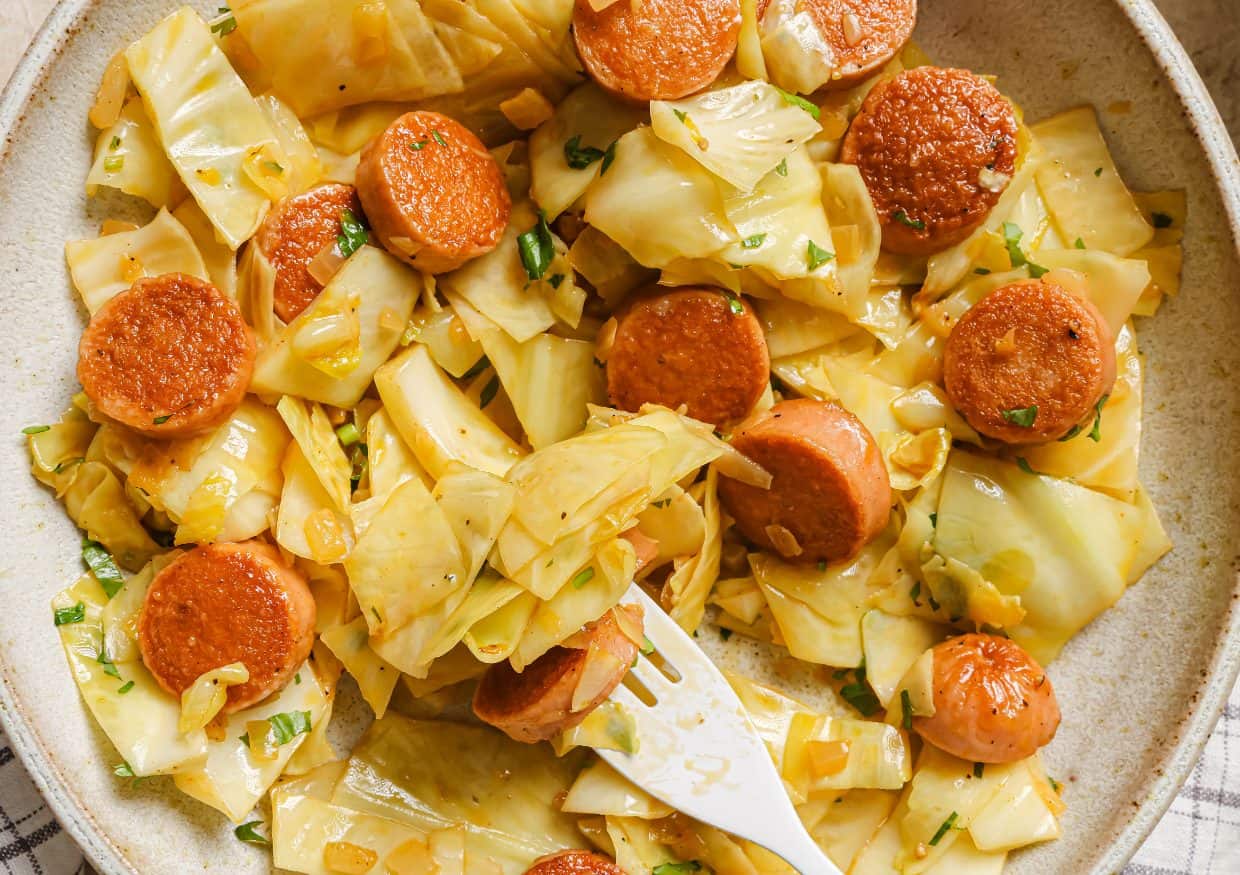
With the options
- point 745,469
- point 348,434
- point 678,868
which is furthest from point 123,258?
point 678,868

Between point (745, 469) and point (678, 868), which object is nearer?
point (745, 469)

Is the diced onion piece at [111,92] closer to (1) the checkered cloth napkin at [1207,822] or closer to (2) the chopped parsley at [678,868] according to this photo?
(2) the chopped parsley at [678,868]

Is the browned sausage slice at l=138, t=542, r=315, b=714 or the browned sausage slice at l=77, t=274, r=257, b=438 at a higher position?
the browned sausage slice at l=77, t=274, r=257, b=438

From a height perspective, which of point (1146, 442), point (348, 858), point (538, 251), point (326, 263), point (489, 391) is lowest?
point (1146, 442)

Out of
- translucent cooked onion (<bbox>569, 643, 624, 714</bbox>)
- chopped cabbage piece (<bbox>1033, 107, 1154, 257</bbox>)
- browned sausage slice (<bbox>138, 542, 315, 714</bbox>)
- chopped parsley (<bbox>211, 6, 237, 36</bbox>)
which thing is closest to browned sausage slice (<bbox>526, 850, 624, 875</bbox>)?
translucent cooked onion (<bbox>569, 643, 624, 714</bbox>)

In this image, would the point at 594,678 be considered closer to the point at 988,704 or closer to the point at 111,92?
the point at 988,704

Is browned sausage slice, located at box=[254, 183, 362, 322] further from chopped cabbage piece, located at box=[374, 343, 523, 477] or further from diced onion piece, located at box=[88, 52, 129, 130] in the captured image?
diced onion piece, located at box=[88, 52, 129, 130]
